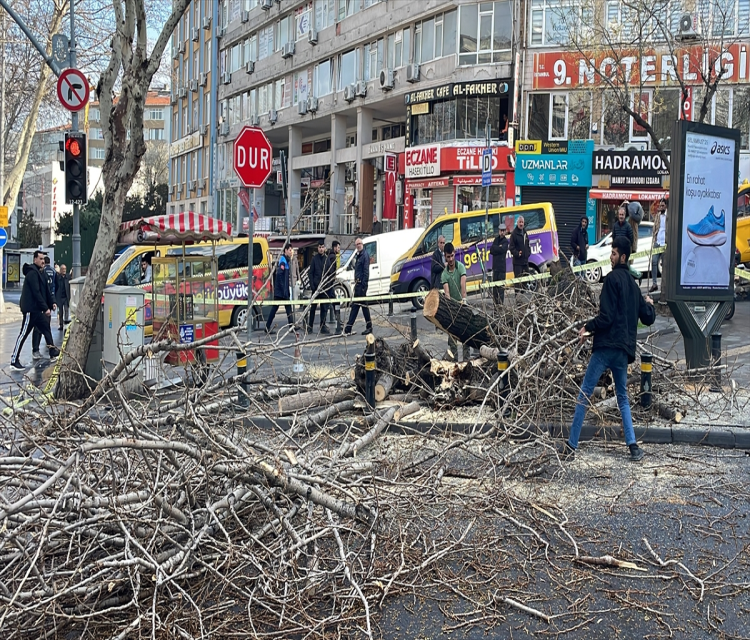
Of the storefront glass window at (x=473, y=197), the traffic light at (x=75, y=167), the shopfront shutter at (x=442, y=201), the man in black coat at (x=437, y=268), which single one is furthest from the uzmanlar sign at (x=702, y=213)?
the shopfront shutter at (x=442, y=201)

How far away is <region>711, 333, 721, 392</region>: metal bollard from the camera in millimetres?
9594

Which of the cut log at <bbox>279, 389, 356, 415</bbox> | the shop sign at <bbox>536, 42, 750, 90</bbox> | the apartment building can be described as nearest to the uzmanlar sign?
the cut log at <bbox>279, 389, 356, 415</bbox>

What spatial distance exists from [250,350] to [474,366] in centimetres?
381

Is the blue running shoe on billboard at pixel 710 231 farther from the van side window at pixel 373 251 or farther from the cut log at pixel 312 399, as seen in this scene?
the van side window at pixel 373 251

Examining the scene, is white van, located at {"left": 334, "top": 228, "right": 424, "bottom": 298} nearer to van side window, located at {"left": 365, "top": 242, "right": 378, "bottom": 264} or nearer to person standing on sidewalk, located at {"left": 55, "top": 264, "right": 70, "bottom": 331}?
van side window, located at {"left": 365, "top": 242, "right": 378, "bottom": 264}

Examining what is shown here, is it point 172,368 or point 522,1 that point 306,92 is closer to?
point 522,1

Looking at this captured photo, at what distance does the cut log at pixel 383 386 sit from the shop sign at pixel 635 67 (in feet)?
71.5

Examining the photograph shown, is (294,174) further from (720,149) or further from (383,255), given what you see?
(720,149)

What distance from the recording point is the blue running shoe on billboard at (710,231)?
10.4 m

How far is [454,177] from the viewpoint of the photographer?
3316 cm

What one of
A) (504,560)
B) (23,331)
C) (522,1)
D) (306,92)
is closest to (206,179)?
(306,92)

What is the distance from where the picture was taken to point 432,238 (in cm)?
2123

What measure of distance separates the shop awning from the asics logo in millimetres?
19755

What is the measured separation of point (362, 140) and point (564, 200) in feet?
37.4
